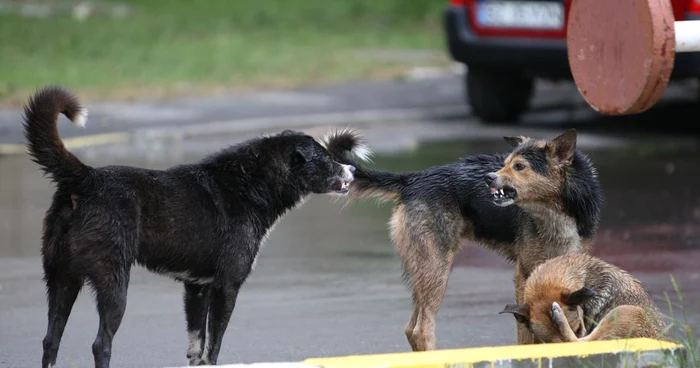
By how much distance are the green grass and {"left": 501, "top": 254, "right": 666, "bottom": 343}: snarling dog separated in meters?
9.89

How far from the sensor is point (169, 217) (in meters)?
6.23

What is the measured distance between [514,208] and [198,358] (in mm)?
1772

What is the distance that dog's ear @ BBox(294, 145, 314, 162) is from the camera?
263 inches

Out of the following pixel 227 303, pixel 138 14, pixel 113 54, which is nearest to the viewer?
pixel 227 303

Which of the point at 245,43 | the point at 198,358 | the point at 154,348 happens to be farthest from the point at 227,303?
the point at 245,43

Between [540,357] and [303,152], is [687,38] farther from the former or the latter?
[303,152]

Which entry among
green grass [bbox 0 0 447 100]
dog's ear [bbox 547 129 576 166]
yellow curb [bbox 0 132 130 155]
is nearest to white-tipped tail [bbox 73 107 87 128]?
dog's ear [bbox 547 129 576 166]

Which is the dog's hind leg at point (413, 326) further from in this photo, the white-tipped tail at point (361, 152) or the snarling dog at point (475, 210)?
the white-tipped tail at point (361, 152)

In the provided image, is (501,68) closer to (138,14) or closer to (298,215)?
(298,215)

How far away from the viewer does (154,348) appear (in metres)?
7.11

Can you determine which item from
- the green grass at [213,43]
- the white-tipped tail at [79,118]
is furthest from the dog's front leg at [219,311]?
the green grass at [213,43]

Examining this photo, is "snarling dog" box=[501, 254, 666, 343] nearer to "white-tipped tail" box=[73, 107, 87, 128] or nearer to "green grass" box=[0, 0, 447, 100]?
"white-tipped tail" box=[73, 107, 87, 128]

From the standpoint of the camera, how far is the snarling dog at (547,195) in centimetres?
672

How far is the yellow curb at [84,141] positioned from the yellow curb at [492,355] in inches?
313
